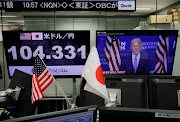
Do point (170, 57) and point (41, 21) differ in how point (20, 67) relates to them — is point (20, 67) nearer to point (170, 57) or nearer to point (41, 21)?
point (41, 21)

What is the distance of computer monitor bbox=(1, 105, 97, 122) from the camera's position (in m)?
0.94

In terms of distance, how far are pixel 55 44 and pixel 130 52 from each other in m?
1.18

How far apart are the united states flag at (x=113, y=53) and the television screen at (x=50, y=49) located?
321 mm

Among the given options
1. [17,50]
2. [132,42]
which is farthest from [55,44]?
[132,42]

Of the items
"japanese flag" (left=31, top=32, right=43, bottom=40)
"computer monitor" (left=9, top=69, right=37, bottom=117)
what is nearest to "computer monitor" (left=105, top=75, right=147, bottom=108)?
"computer monitor" (left=9, top=69, right=37, bottom=117)

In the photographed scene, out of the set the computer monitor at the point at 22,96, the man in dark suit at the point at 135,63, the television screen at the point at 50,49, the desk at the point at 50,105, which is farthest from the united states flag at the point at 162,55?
the computer monitor at the point at 22,96

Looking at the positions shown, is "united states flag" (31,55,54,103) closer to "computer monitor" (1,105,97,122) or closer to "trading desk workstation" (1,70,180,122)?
"trading desk workstation" (1,70,180,122)

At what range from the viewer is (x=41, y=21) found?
386 centimetres

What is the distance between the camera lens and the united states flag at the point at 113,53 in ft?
10.6

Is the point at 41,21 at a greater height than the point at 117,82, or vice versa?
the point at 41,21

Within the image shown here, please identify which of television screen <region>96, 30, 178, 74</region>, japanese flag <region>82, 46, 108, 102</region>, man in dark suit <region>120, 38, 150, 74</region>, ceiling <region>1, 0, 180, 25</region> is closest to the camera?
japanese flag <region>82, 46, 108, 102</region>

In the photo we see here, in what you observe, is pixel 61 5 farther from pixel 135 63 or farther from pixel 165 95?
pixel 165 95

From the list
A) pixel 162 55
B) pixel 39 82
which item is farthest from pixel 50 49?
pixel 162 55

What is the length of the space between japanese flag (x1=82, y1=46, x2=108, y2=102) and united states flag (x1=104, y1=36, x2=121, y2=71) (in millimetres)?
1833
